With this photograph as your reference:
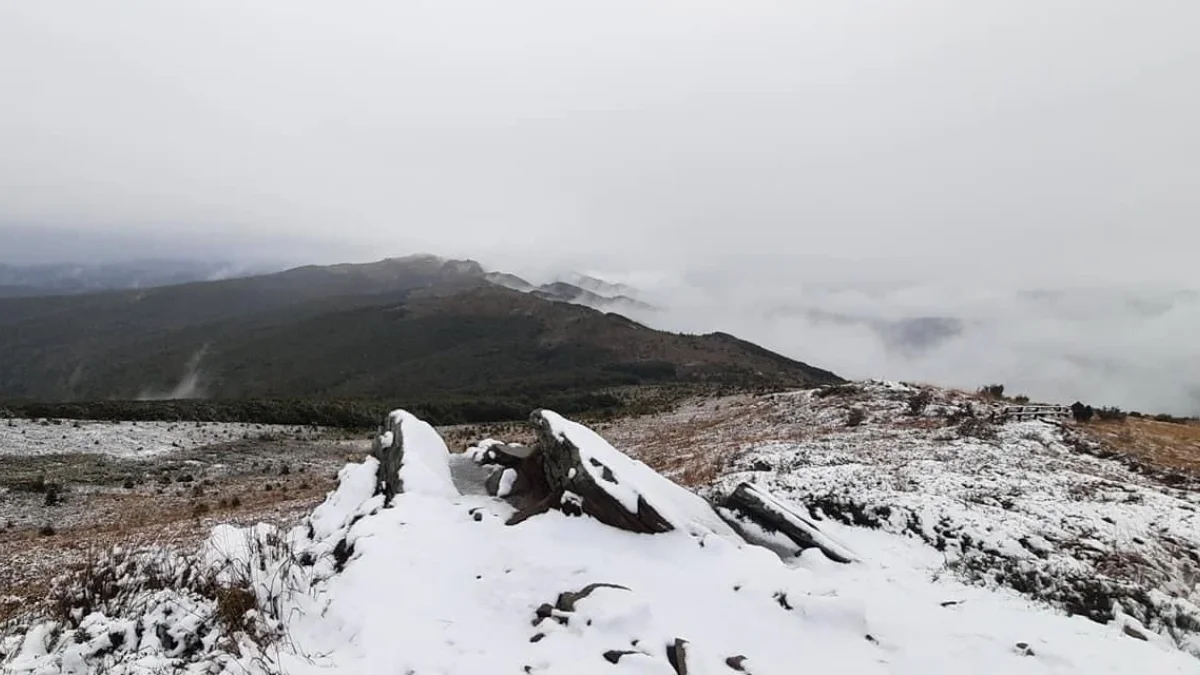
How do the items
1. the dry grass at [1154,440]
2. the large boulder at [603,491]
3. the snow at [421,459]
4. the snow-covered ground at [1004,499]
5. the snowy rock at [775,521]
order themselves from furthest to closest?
the dry grass at [1154,440] → the snow at [421,459] → the large boulder at [603,491] → the snowy rock at [775,521] → the snow-covered ground at [1004,499]

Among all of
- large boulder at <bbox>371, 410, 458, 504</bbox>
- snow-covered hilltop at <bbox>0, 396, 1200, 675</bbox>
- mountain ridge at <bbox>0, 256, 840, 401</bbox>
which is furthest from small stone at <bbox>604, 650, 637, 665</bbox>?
mountain ridge at <bbox>0, 256, 840, 401</bbox>

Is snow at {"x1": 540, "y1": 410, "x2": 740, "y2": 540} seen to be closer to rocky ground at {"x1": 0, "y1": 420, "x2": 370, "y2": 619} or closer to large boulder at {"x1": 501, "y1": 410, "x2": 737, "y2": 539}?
large boulder at {"x1": 501, "y1": 410, "x2": 737, "y2": 539}

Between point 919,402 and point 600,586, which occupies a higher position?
→ point 919,402

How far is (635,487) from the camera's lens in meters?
11.4

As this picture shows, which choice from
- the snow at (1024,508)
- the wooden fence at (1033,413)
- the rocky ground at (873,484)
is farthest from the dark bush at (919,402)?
the snow at (1024,508)

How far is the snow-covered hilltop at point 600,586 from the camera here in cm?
720

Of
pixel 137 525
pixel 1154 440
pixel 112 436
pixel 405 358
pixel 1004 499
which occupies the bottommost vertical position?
pixel 405 358

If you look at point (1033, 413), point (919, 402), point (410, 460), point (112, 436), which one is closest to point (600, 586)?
point (410, 460)

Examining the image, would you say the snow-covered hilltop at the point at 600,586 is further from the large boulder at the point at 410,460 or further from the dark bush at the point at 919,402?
the dark bush at the point at 919,402

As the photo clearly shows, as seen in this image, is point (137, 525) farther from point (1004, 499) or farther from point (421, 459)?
point (1004, 499)

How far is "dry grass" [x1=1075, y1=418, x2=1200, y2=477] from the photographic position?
1602 cm

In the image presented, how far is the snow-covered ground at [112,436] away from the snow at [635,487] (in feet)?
87.0

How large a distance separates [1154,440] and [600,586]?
18.9 metres

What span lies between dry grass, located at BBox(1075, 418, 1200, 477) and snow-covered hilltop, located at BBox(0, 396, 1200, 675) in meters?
2.47
